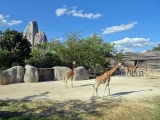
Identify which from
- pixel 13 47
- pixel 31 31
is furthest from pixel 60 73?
pixel 31 31

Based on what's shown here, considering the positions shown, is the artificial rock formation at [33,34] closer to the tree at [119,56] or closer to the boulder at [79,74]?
the tree at [119,56]

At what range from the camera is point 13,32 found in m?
19.1

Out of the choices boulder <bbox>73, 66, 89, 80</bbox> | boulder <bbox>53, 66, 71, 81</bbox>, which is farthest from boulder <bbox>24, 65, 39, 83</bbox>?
boulder <bbox>73, 66, 89, 80</bbox>

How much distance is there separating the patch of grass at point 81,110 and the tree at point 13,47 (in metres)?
9.70

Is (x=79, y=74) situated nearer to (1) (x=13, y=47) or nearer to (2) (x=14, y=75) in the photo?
(2) (x=14, y=75)

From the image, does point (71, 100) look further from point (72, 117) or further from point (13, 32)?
point (13, 32)

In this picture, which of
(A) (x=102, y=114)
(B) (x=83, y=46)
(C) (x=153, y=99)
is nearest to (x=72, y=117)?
(A) (x=102, y=114)

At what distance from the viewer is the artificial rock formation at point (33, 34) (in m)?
45.3

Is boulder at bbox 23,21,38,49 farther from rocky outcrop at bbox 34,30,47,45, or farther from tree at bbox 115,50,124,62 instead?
tree at bbox 115,50,124,62

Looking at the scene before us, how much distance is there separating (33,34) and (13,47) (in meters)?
29.8

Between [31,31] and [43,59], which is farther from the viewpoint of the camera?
[31,31]

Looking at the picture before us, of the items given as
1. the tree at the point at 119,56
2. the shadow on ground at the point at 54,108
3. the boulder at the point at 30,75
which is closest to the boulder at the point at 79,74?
the boulder at the point at 30,75

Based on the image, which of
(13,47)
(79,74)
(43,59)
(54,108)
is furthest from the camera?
(43,59)

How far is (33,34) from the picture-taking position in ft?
157
